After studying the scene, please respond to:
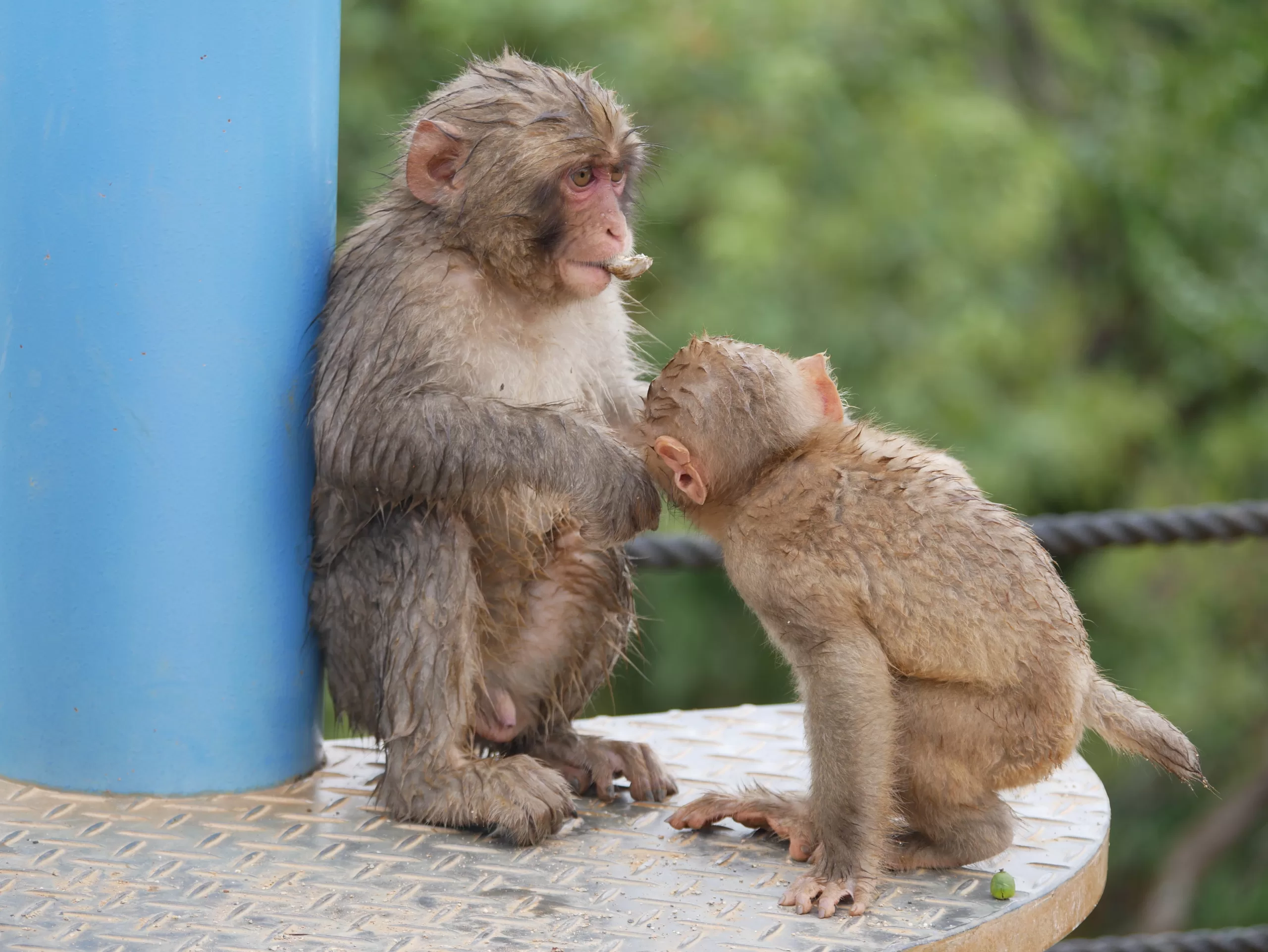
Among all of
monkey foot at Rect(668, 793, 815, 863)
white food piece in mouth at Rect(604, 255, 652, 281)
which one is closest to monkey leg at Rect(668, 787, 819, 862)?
monkey foot at Rect(668, 793, 815, 863)

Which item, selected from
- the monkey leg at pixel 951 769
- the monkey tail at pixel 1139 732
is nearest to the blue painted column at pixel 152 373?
the monkey leg at pixel 951 769

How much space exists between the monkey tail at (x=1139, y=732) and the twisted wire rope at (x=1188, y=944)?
57.4 inches

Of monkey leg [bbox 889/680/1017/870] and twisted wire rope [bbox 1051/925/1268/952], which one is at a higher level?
monkey leg [bbox 889/680/1017/870]

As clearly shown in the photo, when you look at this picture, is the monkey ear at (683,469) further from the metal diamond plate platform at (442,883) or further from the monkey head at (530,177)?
the metal diamond plate platform at (442,883)

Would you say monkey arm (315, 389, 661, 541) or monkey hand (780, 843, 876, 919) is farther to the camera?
monkey arm (315, 389, 661, 541)

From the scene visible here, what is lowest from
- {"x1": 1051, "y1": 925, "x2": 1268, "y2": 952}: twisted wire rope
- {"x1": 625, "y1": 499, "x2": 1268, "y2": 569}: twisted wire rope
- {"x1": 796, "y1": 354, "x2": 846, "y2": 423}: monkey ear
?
{"x1": 1051, "y1": 925, "x2": 1268, "y2": 952}: twisted wire rope

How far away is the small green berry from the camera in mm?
2812

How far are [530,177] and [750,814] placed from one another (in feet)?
4.50

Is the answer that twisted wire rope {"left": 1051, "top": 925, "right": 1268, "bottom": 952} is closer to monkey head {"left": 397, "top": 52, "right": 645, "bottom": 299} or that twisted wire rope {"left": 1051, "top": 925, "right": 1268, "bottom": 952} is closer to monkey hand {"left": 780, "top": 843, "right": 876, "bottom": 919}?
monkey hand {"left": 780, "top": 843, "right": 876, "bottom": 919}

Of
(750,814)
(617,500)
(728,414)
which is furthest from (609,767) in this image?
(728,414)

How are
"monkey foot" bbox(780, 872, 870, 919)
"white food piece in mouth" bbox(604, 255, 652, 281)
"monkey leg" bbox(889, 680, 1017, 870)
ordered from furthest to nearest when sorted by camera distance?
1. "white food piece in mouth" bbox(604, 255, 652, 281)
2. "monkey leg" bbox(889, 680, 1017, 870)
3. "monkey foot" bbox(780, 872, 870, 919)

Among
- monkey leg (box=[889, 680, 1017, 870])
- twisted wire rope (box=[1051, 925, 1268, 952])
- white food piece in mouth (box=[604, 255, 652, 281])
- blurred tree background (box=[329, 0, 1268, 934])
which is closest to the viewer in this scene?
monkey leg (box=[889, 680, 1017, 870])

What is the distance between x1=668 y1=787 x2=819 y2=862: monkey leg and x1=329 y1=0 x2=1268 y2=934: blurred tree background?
3978 millimetres

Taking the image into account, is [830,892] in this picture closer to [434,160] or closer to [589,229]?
[589,229]
